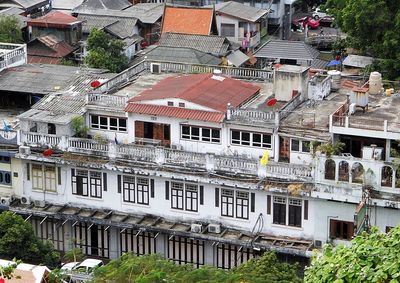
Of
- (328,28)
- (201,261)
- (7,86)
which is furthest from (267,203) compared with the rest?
(328,28)

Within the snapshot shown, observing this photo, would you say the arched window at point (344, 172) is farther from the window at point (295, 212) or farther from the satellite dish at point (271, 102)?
the satellite dish at point (271, 102)

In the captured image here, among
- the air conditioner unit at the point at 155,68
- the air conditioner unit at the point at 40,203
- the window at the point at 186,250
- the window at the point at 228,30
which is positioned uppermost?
the air conditioner unit at the point at 155,68

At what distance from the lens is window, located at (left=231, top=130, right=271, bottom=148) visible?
4725 cm

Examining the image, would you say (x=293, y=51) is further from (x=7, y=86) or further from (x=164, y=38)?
(x=7, y=86)

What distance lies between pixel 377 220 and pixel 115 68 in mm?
25393

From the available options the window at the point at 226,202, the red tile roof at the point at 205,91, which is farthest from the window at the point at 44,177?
the window at the point at 226,202

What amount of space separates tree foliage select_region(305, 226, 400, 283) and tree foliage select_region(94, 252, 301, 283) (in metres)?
11.1

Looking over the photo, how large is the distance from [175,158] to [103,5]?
3434 centimetres

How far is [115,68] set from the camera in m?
65.2

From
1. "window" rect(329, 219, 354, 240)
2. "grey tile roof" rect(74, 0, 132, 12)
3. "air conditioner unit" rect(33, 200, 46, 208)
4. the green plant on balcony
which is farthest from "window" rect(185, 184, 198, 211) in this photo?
"grey tile roof" rect(74, 0, 132, 12)

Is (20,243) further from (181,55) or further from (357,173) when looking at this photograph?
(181,55)

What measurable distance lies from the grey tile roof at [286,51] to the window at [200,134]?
21.6 metres

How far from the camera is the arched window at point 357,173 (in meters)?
44.4

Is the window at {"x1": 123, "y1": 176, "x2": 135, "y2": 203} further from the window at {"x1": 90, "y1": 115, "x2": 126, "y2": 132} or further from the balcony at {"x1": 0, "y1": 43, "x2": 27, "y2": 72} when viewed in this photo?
the balcony at {"x1": 0, "y1": 43, "x2": 27, "y2": 72}
